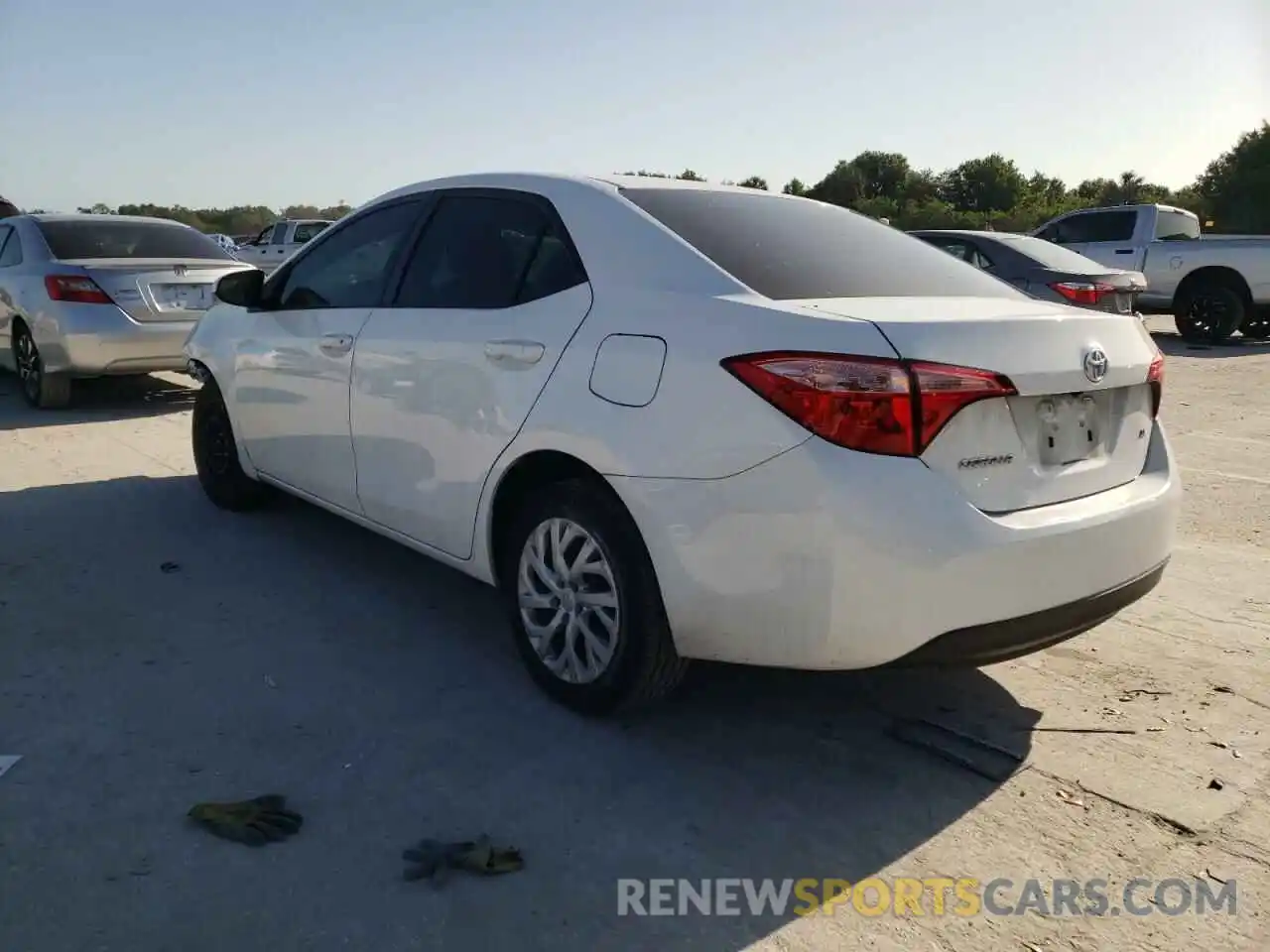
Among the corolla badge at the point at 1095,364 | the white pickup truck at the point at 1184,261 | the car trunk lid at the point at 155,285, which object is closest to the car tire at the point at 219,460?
the car trunk lid at the point at 155,285

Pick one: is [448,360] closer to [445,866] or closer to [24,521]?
[445,866]

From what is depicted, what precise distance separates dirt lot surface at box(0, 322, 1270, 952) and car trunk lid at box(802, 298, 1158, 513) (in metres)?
A: 0.86

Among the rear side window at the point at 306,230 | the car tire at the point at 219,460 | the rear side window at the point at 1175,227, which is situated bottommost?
the car tire at the point at 219,460

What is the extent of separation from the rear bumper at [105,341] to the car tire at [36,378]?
20 centimetres

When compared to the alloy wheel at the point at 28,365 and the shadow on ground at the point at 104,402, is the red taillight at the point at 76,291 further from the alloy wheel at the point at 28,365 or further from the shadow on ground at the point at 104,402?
the shadow on ground at the point at 104,402

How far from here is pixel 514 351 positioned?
11.1ft

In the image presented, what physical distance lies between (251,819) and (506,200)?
2.19 m

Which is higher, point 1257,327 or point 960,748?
point 1257,327

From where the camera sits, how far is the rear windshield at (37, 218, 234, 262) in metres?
8.53

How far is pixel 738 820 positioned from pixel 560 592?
0.89 meters

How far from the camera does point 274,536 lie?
17.2ft

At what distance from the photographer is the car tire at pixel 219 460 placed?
5.47m

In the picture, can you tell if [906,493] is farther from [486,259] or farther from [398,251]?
[398,251]

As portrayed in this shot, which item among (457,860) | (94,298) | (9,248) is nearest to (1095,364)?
(457,860)
